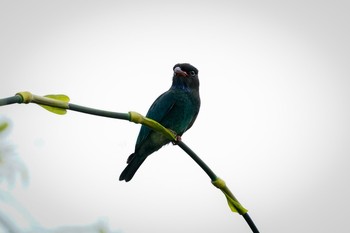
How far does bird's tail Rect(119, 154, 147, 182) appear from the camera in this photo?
15.1ft

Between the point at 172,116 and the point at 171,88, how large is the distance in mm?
422

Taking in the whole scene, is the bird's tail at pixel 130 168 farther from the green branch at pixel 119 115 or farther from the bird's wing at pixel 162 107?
the green branch at pixel 119 115

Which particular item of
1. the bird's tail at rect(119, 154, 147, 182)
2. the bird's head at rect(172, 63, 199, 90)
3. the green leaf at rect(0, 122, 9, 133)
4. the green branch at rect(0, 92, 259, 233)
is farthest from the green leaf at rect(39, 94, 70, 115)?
the bird's head at rect(172, 63, 199, 90)

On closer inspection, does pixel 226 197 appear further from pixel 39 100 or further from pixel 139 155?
pixel 139 155

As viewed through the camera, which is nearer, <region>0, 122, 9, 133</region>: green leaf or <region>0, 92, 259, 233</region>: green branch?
<region>0, 122, 9, 133</region>: green leaf

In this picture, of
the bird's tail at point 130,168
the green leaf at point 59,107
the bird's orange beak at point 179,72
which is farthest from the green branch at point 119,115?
the bird's orange beak at point 179,72

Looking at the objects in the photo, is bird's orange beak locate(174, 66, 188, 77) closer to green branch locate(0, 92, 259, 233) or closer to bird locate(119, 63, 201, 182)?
bird locate(119, 63, 201, 182)

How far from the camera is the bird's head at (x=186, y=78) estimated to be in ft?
16.7

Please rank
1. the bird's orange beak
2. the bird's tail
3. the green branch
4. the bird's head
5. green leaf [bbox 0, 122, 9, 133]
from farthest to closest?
1. the bird's head
2. the bird's orange beak
3. the bird's tail
4. the green branch
5. green leaf [bbox 0, 122, 9, 133]

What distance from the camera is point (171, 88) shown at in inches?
207

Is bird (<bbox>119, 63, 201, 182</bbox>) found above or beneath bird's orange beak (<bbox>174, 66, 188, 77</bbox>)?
beneath

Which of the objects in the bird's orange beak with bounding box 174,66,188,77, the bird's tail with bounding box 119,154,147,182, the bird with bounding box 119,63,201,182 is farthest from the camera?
the bird's orange beak with bounding box 174,66,188,77

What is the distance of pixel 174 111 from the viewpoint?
16.5ft

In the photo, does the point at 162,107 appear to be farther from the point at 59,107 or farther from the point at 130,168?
the point at 59,107
